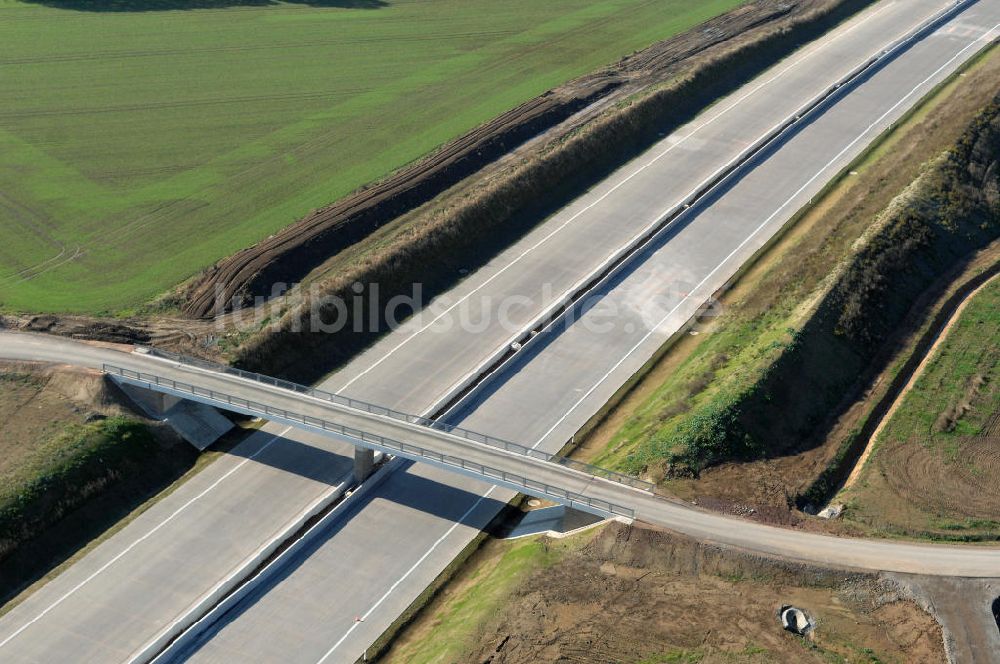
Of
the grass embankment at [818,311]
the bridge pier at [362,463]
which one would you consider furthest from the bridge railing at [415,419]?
the bridge pier at [362,463]

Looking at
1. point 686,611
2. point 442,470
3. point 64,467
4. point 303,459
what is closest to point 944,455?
point 686,611

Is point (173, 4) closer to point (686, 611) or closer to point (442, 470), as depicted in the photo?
point (442, 470)

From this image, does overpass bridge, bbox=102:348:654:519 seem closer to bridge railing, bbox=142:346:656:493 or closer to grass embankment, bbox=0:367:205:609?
bridge railing, bbox=142:346:656:493

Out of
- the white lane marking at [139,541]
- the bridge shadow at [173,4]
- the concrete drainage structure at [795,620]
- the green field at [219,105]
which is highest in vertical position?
the bridge shadow at [173,4]

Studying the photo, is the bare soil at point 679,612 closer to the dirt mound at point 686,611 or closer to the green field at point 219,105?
the dirt mound at point 686,611

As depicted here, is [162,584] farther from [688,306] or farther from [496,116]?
[496,116]

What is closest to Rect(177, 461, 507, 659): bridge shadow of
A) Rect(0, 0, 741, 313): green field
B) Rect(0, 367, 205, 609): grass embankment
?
Rect(0, 367, 205, 609): grass embankment
